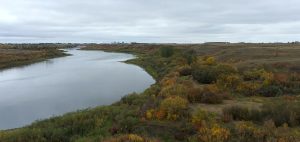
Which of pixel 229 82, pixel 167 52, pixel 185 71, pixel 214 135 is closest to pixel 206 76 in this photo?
pixel 229 82

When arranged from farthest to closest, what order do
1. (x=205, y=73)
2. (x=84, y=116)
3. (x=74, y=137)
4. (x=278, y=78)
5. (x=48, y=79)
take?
1. (x=48, y=79)
2. (x=205, y=73)
3. (x=278, y=78)
4. (x=84, y=116)
5. (x=74, y=137)

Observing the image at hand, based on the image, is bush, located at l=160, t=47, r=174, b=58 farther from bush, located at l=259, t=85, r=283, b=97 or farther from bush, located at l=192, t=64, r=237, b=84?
bush, located at l=259, t=85, r=283, b=97

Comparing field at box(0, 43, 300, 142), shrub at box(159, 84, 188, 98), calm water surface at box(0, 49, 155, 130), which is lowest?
calm water surface at box(0, 49, 155, 130)

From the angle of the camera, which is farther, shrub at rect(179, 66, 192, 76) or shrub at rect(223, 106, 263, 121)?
shrub at rect(179, 66, 192, 76)

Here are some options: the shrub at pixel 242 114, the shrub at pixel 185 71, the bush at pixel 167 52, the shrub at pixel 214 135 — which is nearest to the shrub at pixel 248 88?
the shrub at pixel 242 114

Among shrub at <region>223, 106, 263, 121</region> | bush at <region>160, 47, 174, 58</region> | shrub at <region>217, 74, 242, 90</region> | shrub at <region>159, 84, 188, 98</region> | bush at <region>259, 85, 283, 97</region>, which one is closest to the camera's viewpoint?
shrub at <region>223, 106, 263, 121</region>

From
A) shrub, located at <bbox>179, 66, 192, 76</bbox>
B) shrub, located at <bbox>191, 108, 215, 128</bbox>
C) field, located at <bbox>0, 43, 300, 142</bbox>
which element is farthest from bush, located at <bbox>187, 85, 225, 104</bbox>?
shrub, located at <bbox>179, 66, 192, 76</bbox>

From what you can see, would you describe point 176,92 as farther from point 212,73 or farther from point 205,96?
point 212,73

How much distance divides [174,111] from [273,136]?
12.6 feet

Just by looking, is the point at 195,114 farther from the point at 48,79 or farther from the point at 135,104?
the point at 48,79

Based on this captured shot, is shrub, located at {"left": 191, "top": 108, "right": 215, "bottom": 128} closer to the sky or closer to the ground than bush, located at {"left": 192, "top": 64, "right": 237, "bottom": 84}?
closer to the ground

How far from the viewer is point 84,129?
12.1 meters

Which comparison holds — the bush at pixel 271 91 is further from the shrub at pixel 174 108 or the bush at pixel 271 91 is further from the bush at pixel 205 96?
the shrub at pixel 174 108

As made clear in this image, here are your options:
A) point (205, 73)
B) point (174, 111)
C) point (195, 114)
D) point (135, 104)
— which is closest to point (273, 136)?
point (195, 114)
